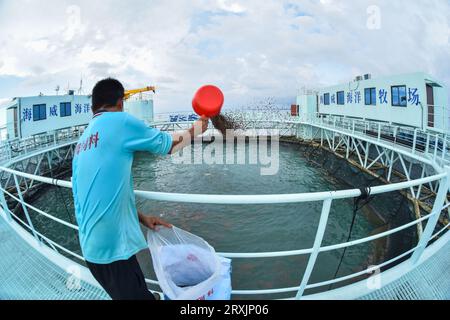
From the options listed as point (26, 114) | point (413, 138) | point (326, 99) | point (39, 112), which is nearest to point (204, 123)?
point (413, 138)

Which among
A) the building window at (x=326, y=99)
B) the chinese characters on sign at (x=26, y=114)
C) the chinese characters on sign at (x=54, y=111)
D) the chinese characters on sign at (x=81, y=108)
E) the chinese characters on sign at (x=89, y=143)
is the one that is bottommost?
the chinese characters on sign at (x=89, y=143)

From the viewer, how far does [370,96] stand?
36.3 ft

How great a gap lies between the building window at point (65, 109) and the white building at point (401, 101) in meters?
15.4

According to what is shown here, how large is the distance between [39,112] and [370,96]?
50.8 feet

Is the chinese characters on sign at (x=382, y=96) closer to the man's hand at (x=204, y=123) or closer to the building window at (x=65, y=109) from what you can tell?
the man's hand at (x=204, y=123)

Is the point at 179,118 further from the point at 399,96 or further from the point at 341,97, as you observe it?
the point at 399,96

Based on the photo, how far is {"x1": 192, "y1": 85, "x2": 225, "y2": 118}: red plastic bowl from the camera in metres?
1.65

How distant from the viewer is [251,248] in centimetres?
584

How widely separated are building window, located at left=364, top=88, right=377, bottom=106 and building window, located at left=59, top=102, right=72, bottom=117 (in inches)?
609

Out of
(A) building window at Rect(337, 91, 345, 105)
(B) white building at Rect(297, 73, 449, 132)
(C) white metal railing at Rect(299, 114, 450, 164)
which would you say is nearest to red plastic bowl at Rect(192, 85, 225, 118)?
(C) white metal railing at Rect(299, 114, 450, 164)

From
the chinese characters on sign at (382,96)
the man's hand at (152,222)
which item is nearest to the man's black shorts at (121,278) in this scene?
the man's hand at (152,222)

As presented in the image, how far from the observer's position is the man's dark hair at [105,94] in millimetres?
1438
